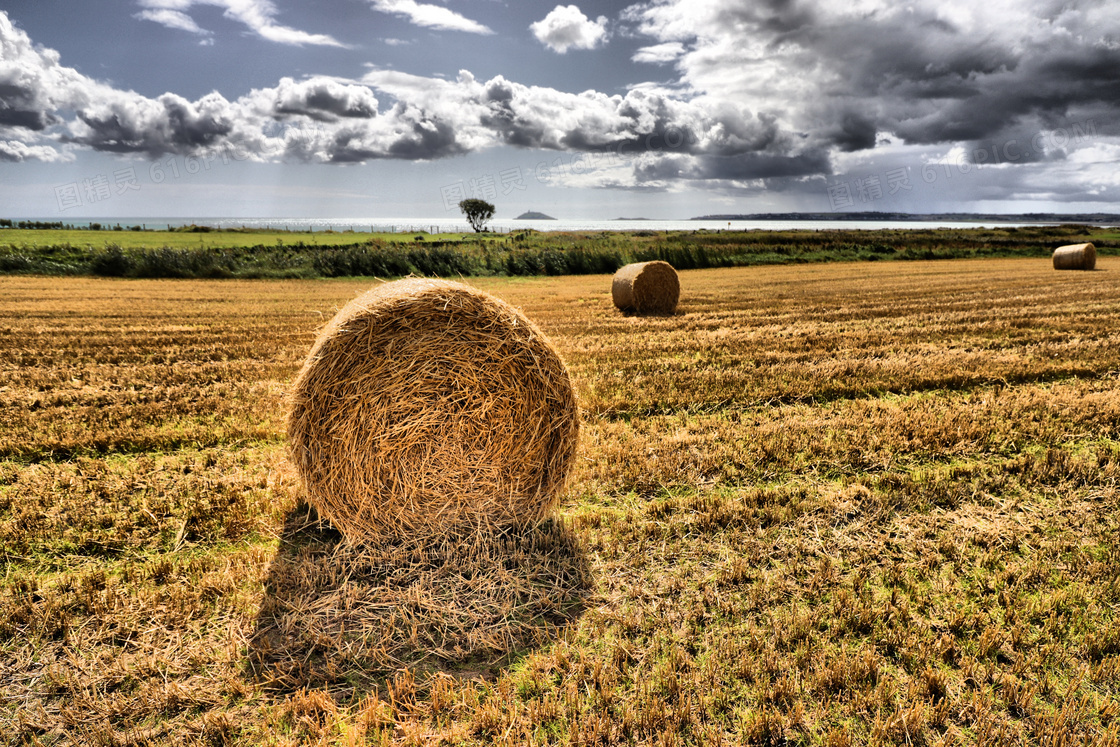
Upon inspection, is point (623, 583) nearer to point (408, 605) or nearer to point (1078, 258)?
point (408, 605)

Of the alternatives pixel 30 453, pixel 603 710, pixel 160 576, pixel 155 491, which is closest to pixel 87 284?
pixel 30 453

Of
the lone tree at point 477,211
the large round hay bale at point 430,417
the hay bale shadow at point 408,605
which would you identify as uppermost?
the lone tree at point 477,211

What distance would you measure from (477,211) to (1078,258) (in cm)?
9869

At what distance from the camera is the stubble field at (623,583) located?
292 cm

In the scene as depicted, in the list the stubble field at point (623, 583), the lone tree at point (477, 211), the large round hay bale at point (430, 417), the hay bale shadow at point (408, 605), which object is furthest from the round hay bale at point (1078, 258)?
the lone tree at point (477, 211)

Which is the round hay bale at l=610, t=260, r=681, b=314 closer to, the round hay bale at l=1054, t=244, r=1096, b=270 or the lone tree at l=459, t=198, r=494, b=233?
the round hay bale at l=1054, t=244, r=1096, b=270

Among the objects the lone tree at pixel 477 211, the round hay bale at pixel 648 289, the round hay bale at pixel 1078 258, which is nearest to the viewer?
the round hay bale at pixel 648 289

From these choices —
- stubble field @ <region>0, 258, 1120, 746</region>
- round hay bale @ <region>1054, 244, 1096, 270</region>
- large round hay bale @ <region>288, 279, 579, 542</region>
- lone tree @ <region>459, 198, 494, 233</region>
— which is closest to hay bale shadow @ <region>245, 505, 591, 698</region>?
stubble field @ <region>0, 258, 1120, 746</region>

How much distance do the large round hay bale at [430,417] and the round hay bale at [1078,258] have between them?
35.7 metres

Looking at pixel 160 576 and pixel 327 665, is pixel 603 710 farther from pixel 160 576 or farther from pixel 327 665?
pixel 160 576

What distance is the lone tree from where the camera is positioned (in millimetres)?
115562

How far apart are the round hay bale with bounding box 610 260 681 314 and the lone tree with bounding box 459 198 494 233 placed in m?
103

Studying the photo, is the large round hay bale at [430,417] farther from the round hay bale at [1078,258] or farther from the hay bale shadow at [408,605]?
the round hay bale at [1078,258]

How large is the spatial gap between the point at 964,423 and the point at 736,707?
17.3 ft
